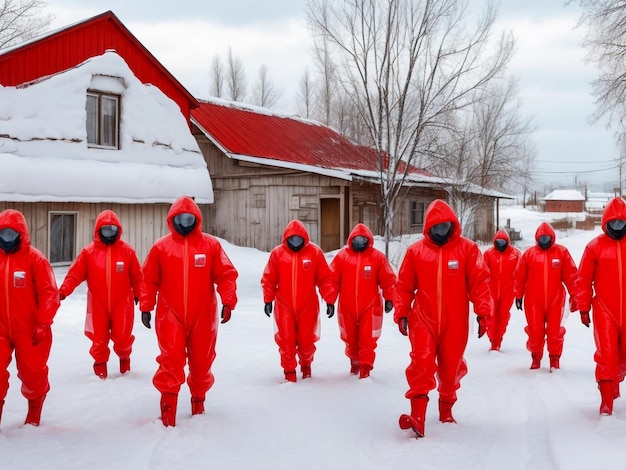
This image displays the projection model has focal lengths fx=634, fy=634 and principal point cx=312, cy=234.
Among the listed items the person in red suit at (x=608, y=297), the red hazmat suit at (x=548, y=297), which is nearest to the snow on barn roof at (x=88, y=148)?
the red hazmat suit at (x=548, y=297)

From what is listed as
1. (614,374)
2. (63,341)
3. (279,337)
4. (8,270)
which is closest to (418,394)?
(614,374)

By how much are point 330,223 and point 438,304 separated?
15035 millimetres

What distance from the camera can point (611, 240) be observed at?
18.6 feet

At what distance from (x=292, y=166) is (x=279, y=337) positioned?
11960mm

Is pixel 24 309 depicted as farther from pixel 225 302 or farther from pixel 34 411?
pixel 225 302

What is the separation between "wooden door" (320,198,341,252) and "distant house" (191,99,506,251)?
3 centimetres

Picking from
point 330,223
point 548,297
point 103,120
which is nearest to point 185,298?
point 548,297

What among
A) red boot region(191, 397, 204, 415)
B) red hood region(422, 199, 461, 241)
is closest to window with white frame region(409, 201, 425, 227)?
red hood region(422, 199, 461, 241)

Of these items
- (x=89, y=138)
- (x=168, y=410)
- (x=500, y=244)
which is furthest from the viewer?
(x=89, y=138)

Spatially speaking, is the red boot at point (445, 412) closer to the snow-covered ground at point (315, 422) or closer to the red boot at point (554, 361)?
the snow-covered ground at point (315, 422)

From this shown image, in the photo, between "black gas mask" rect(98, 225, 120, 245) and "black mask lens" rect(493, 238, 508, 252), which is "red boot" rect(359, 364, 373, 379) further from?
"black mask lens" rect(493, 238, 508, 252)

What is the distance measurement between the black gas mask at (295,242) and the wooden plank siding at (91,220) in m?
8.17

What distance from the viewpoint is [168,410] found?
16.9ft

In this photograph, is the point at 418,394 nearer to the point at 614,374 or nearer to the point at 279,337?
the point at 614,374
